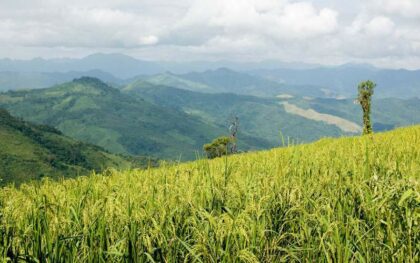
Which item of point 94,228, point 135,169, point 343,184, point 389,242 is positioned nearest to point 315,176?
point 343,184

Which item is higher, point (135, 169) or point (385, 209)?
point (385, 209)

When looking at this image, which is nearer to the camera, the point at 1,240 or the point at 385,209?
the point at 1,240

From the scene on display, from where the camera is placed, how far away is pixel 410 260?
366 centimetres

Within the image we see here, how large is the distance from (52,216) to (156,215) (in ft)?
4.04

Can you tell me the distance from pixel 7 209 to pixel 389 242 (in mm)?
3997

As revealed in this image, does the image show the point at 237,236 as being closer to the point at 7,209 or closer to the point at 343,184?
the point at 343,184

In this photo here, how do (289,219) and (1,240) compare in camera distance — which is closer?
(1,240)

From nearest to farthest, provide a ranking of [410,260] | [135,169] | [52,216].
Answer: [410,260] < [52,216] < [135,169]

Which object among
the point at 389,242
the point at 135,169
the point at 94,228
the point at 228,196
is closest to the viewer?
the point at 389,242

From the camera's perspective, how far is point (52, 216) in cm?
490

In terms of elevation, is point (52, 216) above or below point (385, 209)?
below

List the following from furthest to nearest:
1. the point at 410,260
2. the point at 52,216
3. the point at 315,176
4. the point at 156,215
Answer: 1. the point at 315,176
2. the point at 52,216
3. the point at 156,215
4. the point at 410,260

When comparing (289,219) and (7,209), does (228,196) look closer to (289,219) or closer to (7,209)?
(289,219)

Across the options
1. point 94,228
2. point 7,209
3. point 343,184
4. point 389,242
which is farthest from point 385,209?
point 7,209
